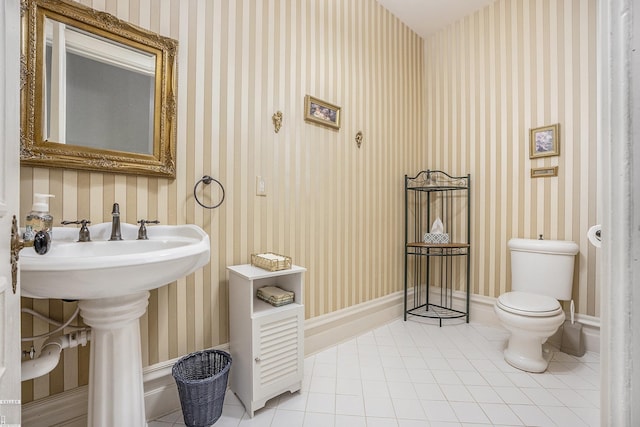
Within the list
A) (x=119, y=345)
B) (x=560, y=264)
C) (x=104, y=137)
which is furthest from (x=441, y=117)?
(x=119, y=345)

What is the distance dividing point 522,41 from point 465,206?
1481 millimetres

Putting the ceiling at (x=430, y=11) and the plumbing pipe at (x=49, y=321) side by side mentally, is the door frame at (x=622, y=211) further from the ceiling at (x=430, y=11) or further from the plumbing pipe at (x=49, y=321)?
the ceiling at (x=430, y=11)

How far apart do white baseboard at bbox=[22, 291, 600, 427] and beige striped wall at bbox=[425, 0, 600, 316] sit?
0.21 metres

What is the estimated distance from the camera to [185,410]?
4.30 feet

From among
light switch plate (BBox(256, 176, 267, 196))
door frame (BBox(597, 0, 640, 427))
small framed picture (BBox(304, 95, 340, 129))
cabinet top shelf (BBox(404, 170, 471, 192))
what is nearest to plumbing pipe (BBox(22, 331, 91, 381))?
light switch plate (BBox(256, 176, 267, 196))

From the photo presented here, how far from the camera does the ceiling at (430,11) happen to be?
2.60 metres

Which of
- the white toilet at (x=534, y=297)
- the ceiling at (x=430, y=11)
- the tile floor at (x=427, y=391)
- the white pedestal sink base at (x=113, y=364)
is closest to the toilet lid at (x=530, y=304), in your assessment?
the white toilet at (x=534, y=297)

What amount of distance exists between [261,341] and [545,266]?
6.84ft

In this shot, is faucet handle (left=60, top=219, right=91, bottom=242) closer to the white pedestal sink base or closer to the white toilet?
the white pedestal sink base

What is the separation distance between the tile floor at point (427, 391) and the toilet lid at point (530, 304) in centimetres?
40

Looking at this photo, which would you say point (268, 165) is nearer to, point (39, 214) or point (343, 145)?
point (343, 145)

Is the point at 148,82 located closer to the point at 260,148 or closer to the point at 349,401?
the point at 260,148

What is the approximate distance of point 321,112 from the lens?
2143 mm

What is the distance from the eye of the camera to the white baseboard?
1.20m
